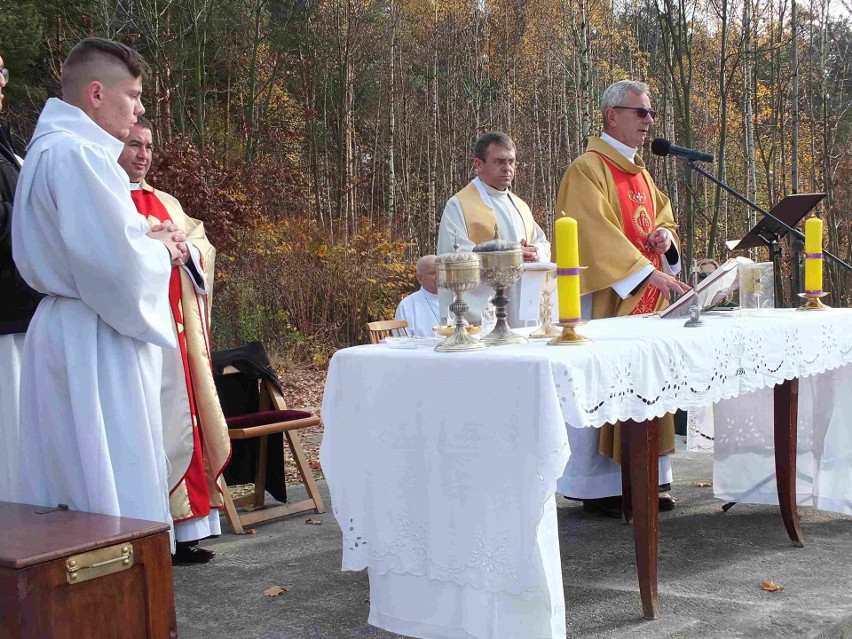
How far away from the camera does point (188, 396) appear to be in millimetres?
4492

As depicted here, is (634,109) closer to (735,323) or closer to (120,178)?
(735,323)

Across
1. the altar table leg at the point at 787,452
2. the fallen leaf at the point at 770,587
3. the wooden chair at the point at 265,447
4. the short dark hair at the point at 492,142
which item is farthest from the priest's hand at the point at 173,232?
the altar table leg at the point at 787,452

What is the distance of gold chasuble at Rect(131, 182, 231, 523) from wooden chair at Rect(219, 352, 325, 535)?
200mm

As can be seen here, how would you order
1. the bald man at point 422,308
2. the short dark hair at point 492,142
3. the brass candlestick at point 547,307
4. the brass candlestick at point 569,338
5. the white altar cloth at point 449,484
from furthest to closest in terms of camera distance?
the bald man at point 422,308
the short dark hair at point 492,142
the brass candlestick at point 547,307
the brass candlestick at point 569,338
the white altar cloth at point 449,484

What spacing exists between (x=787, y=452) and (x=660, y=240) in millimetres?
1295

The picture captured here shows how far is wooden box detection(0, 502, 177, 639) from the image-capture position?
2.09 metres

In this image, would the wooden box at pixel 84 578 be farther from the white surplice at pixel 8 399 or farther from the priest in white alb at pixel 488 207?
the priest in white alb at pixel 488 207

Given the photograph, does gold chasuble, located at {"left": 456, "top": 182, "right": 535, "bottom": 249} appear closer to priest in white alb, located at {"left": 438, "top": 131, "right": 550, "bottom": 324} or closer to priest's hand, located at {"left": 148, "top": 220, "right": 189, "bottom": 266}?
priest in white alb, located at {"left": 438, "top": 131, "right": 550, "bottom": 324}

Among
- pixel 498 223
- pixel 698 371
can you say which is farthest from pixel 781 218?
pixel 698 371

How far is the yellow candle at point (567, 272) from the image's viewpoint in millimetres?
3047

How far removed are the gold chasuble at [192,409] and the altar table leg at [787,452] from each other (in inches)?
104

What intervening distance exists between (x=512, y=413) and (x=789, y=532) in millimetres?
2114

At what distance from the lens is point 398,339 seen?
333 centimetres

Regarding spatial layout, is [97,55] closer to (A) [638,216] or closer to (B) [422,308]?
(B) [422,308]
